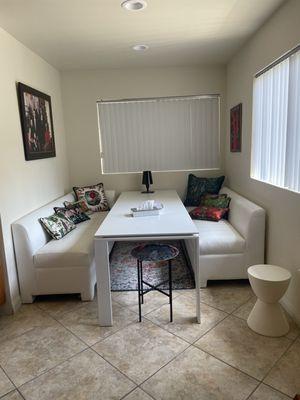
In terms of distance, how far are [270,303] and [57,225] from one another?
6.90 feet

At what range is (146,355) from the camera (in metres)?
1.97

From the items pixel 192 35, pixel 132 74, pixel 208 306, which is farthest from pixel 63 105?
pixel 208 306

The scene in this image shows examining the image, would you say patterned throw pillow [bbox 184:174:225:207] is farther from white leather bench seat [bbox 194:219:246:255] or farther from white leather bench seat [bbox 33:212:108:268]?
white leather bench seat [bbox 33:212:108:268]

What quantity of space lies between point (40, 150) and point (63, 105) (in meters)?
1.27

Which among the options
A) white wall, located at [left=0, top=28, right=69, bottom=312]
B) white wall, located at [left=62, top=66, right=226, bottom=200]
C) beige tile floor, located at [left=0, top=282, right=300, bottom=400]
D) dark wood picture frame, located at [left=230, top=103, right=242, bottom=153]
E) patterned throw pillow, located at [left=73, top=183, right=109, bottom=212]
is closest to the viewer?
beige tile floor, located at [left=0, top=282, right=300, bottom=400]

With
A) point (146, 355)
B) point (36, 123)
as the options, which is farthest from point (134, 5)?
point (146, 355)

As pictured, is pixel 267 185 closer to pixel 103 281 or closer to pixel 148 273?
pixel 148 273

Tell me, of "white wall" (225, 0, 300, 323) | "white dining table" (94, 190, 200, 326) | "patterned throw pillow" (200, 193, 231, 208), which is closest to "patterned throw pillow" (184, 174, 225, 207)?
"patterned throw pillow" (200, 193, 231, 208)

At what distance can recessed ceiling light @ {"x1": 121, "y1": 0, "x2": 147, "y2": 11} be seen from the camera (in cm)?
218

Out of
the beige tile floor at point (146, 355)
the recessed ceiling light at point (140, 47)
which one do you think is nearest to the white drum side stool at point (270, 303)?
the beige tile floor at point (146, 355)

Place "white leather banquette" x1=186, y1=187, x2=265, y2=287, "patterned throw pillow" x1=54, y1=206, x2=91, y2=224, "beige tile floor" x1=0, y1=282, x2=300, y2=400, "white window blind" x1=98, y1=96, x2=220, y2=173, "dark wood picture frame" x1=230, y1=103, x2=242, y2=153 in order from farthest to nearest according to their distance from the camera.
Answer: "white window blind" x1=98, y1=96, x2=220, y2=173 < "dark wood picture frame" x1=230, y1=103, x2=242, y2=153 < "patterned throw pillow" x1=54, y1=206, x2=91, y2=224 < "white leather banquette" x1=186, y1=187, x2=265, y2=287 < "beige tile floor" x1=0, y1=282, x2=300, y2=400

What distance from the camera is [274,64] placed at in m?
2.56

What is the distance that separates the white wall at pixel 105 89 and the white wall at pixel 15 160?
0.66m

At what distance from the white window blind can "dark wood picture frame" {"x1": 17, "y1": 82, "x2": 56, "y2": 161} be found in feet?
3.02
